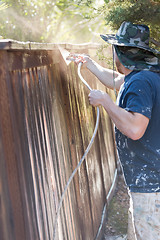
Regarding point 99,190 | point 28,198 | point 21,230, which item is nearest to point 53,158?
point 28,198

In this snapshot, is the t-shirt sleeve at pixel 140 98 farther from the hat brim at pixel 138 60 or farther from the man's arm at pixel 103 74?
the man's arm at pixel 103 74

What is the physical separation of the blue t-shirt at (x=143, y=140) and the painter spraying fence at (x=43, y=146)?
1.77 ft

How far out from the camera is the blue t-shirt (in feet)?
7.54

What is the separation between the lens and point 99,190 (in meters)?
3.95

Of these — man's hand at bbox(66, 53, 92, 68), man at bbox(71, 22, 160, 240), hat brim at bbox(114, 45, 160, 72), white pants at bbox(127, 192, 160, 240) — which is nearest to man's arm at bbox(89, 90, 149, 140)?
man at bbox(71, 22, 160, 240)

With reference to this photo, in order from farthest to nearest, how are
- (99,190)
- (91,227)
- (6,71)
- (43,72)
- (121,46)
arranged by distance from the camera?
(99,190) < (91,227) < (121,46) < (43,72) < (6,71)

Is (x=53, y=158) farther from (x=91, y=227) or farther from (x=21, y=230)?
(x=91, y=227)

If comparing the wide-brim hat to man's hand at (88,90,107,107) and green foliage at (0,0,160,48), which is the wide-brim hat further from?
green foliage at (0,0,160,48)

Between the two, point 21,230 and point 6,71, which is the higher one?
point 6,71

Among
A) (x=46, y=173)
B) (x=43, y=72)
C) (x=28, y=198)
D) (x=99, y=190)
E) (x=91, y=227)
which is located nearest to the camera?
(x=28, y=198)

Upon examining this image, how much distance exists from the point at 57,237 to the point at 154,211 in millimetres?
809

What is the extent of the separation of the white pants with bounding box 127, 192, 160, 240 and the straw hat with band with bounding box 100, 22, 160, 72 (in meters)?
1.03

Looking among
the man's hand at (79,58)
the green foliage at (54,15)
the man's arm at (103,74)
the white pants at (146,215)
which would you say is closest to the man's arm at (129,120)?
the white pants at (146,215)

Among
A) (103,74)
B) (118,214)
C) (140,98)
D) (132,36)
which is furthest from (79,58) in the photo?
(118,214)
